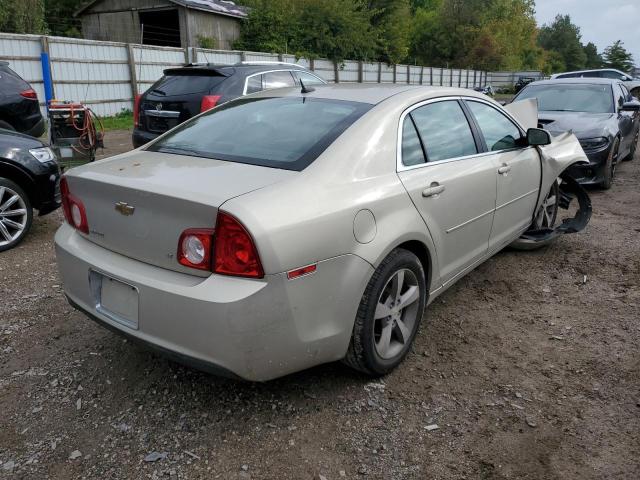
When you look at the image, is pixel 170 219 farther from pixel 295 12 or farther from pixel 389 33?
pixel 389 33

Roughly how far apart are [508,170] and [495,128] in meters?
0.36

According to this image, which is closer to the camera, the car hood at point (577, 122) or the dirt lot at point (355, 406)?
the dirt lot at point (355, 406)

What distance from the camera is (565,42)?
86.1 metres

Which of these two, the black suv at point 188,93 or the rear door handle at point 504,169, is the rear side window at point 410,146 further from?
the black suv at point 188,93

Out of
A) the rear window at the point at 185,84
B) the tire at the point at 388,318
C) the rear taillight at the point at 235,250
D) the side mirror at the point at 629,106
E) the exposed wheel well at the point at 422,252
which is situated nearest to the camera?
the rear taillight at the point at 235,250

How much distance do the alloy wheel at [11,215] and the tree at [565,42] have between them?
89869mm

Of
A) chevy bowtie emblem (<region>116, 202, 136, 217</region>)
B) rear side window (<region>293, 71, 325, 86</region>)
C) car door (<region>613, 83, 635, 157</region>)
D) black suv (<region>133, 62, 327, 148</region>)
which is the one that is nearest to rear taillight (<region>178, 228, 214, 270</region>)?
chevy bowtie emblem (<region>116, 202, 136, 217</region>)

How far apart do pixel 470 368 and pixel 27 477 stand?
2250 millimetres

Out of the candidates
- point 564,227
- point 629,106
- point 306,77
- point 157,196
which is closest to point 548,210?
point 564,227

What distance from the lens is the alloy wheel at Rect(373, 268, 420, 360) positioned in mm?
2857

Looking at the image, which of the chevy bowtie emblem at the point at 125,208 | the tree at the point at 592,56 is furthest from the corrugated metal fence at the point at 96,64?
the tree at the point at 592,56

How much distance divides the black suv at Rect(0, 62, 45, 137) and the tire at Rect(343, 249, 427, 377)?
6.71m

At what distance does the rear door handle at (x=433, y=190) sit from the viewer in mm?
3014

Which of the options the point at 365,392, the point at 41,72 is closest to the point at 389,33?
the point at 41,72
